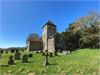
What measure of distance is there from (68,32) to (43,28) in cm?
1333

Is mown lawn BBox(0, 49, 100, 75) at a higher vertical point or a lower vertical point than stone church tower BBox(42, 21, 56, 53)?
lower

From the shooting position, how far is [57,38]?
60688 millimetres

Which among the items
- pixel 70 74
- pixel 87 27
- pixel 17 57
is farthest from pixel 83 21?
pixel 70 74

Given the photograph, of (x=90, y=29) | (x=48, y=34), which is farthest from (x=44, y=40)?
(x=90, y=29)

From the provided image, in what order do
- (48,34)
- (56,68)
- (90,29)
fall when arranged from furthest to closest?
1. (48,34)
2. (90,29)
3. (56,68)

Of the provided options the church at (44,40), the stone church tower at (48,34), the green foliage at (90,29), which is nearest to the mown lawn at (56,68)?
the green foliage at (90,29)

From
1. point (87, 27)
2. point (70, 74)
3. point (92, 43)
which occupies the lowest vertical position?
point (70, 74)

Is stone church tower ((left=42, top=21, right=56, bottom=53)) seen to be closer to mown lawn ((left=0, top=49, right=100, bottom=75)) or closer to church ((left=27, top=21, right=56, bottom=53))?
church ((left=27, top=21, right=56, bottom=53))

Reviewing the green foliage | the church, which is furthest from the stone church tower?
the green foliage

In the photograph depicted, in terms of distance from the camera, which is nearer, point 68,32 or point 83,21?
point 83,21

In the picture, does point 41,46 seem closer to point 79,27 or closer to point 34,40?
point 34,40

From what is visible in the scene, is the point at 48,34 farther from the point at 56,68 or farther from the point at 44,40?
the point at 56,68

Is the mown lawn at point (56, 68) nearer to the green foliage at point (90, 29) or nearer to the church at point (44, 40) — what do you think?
A: the green foliage at point (90, 29)

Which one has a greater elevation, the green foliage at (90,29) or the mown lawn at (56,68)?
the green foliage at (90,29)
